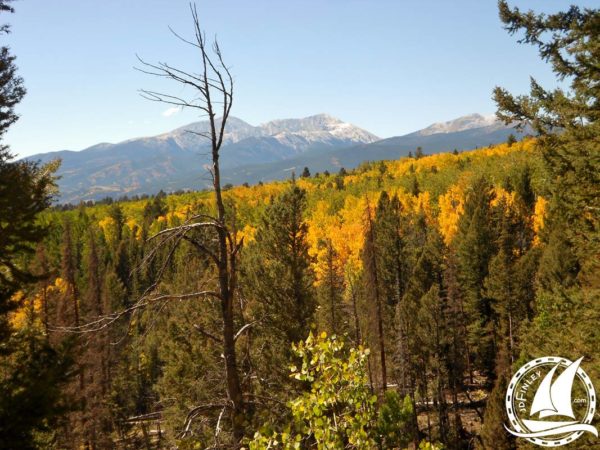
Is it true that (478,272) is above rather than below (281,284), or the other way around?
below

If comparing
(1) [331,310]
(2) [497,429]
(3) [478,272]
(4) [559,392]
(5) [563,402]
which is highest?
(4) [559,392]

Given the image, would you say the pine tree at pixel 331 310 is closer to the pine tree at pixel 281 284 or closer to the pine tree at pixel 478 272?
the pine tree at pixel 281 284

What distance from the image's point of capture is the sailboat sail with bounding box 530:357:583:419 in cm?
874

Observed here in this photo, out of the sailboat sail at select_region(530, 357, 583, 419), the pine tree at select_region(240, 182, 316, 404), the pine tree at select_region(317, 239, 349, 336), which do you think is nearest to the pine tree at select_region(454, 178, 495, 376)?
the pine tree at select_region(317, 239, 349, 336)

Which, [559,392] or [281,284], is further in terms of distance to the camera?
[281,284]

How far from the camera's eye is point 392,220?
33.7 m

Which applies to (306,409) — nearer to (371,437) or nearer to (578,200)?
(371,437)

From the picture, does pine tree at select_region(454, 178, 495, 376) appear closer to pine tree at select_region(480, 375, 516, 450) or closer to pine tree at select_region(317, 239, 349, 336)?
pine tree at select_region(317, 239, 349, 336)

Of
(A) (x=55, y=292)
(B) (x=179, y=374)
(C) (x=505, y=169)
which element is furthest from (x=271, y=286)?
(C) (x=505, y=169)

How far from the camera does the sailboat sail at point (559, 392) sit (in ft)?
28.7

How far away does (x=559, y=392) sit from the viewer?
8.96 meters

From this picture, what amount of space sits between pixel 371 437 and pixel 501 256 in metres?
28.0

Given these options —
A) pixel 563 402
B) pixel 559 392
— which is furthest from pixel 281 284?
pixel 563 402

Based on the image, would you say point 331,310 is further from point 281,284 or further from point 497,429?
point 497,429
